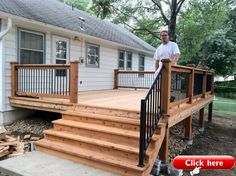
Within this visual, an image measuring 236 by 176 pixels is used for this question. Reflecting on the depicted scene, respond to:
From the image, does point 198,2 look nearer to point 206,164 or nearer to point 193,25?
point 193,25

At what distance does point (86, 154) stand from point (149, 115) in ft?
4.02

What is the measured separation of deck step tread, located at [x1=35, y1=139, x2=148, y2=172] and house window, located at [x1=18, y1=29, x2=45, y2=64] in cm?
325

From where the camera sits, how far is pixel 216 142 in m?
7.30

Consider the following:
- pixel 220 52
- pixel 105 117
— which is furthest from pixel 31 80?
pixel 220 52

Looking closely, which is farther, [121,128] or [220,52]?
[220,52]

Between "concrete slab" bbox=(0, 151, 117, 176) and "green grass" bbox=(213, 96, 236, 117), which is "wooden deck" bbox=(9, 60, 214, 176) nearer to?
"concrete slab" bbox=(0, 151, 117, 176)

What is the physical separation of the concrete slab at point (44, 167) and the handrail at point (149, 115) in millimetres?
667

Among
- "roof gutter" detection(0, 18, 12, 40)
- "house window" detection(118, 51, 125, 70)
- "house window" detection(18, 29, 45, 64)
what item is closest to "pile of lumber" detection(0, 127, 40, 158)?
"roof gutter" detection(0, 18, 12, 40)

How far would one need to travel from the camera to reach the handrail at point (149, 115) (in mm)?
3596

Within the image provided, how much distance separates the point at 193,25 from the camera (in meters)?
11.0

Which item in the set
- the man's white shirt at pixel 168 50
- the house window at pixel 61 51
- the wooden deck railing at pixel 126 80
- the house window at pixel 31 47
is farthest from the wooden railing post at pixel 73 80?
the wooden deck railing at pixel 126 80

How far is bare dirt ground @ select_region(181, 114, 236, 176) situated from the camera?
511 cm

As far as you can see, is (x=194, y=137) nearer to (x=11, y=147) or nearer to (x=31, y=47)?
(x=11, y=147)

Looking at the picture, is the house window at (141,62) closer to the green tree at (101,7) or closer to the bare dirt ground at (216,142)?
the bare dirt ground at (216,142)
